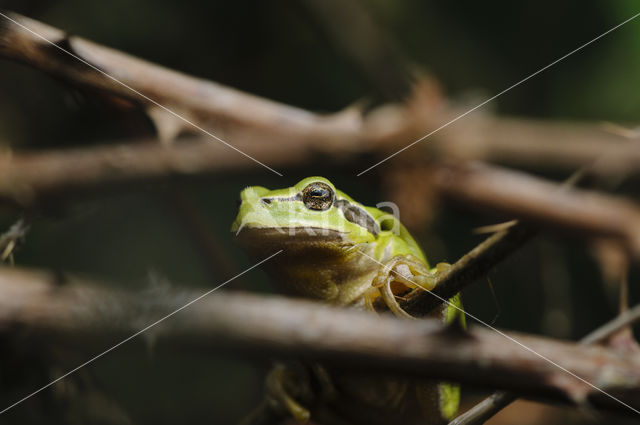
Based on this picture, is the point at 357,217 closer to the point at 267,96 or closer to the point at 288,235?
the point at 288,235

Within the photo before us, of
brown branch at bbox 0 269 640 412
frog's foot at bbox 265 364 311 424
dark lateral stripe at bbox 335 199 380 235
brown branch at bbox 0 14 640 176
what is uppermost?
brown branch at bbox 0 14 640 176

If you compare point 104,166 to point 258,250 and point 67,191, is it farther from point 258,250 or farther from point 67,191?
point 258,250

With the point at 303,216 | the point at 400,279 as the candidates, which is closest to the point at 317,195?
the point at 303,216

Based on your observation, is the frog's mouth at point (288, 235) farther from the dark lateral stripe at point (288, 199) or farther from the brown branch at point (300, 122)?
the brown branch at point (300, 122)

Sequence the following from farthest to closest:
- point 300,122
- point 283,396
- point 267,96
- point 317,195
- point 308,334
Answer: point 267,96 → point 300,122 → point 283,396 → point 317,195 → point 308,334

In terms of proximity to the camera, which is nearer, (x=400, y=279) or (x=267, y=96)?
(x=400, y=279)

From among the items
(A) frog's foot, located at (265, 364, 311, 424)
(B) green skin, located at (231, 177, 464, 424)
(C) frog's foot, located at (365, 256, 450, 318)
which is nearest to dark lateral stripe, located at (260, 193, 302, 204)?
(B) green skin, located at (231, 177, 464, 424)

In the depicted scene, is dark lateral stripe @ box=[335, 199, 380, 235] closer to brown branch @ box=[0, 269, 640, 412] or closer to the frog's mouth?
the frog's mouth
